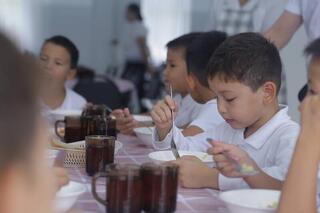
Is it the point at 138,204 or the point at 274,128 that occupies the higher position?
the point at 274,128

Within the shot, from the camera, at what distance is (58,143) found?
6.35 ft

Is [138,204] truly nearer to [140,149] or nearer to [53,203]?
[53,203]

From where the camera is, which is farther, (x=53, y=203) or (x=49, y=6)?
(x=49, y=6)

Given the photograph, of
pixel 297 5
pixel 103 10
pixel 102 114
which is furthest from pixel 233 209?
pixel 103 10

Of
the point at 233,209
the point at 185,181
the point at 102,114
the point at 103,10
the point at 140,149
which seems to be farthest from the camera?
the point at 103,10

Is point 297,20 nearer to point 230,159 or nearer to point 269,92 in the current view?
point 269,92

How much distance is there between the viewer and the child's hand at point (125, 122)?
8.27 ft

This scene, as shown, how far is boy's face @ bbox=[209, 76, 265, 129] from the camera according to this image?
74.2 inches

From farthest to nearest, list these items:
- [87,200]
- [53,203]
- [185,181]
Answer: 1. [185,181]
2. [87,200]
3. [53,203]

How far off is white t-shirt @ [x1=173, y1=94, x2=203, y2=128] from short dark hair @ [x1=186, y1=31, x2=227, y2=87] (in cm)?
13

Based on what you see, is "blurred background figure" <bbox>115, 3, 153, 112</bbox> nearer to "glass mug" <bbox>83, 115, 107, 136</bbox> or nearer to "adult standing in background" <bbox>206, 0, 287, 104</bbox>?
"adult standing in background" <bbox>206, 0, 287, 104</bbox>

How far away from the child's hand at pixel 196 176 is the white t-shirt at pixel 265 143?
0.03 meters

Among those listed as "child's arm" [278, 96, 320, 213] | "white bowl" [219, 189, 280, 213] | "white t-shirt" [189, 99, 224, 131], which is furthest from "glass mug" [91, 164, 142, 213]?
"white t-shirt" [189, 99, 224, 131]

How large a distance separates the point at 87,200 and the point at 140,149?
29.6 inches
